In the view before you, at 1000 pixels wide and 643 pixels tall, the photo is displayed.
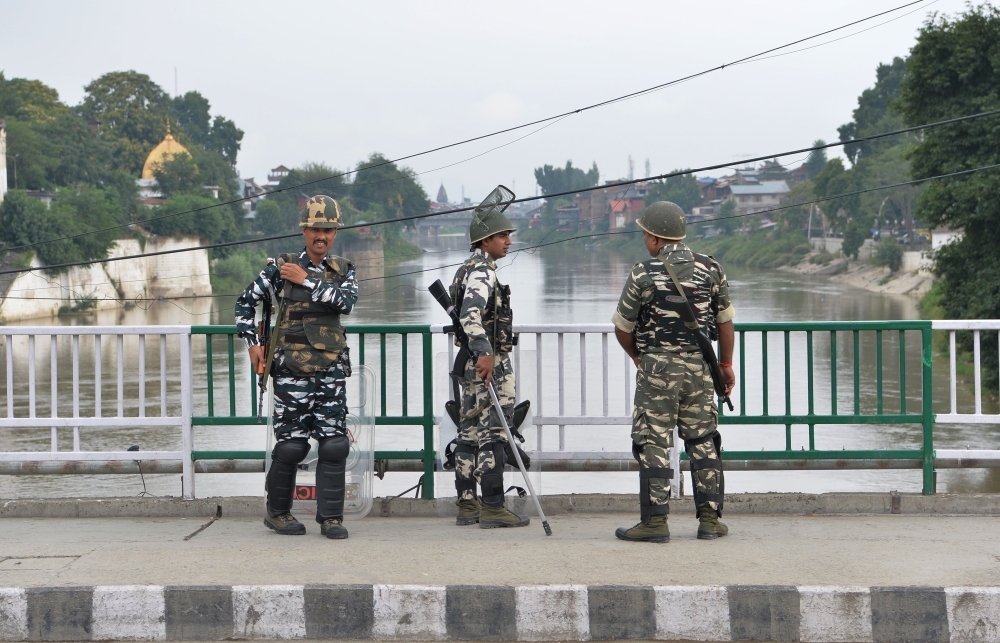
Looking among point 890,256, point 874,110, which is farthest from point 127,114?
point 890,256

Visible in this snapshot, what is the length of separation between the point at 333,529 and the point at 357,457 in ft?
2.00

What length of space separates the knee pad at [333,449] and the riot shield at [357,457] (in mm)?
485

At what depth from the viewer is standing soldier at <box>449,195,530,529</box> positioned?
5.05 metres

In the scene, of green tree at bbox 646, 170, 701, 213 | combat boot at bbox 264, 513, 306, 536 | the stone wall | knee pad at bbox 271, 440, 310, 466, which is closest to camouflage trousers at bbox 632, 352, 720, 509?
knee pad at bbox 271, 440, 310, 466

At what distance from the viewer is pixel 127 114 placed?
95.9m

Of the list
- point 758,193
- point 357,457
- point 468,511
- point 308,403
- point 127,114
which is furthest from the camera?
point 758,193

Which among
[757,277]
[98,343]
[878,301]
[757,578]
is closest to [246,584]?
[757,578]

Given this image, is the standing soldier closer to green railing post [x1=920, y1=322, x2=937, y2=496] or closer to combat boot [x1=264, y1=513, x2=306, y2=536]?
combat boot [x1=264, y1=513, x2=306, y2=536]

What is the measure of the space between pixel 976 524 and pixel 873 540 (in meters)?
0.68

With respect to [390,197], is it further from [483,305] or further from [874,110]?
[483,305]

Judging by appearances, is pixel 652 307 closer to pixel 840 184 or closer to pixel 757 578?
pixel 757 578

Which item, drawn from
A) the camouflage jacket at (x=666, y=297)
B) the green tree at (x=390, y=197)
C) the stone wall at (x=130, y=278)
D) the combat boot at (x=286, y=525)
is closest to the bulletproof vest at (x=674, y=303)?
the camouflage jacket at (x=666, y=297)

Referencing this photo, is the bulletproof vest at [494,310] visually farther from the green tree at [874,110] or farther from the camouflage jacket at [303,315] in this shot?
the green tree at [874,110]

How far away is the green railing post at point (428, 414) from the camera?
5.58m
